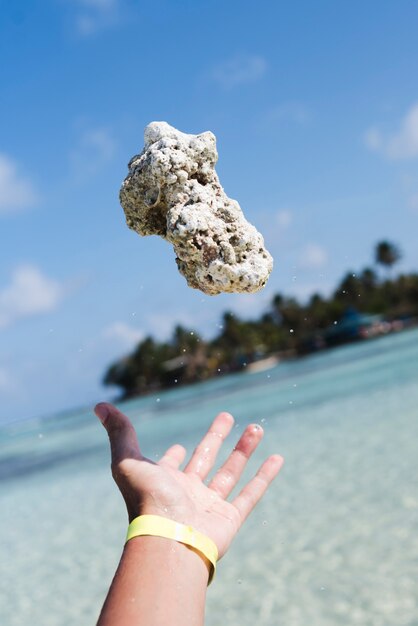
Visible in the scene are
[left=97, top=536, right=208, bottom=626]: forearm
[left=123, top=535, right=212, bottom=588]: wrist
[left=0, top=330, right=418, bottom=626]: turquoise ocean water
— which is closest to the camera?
[left=97, top=536, right=208, bottom=626]: forearm

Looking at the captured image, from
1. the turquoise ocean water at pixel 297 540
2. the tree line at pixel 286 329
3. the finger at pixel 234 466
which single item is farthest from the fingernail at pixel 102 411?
the tree line at pixel 286 329

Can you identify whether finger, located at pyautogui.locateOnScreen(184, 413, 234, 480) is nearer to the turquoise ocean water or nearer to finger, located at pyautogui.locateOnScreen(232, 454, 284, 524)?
finger, located at pyautogui.locateOnScreen(232, 454, 284, 524)

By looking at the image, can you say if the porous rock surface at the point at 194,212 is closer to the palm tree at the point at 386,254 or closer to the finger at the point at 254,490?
the finger at the point at 254,490

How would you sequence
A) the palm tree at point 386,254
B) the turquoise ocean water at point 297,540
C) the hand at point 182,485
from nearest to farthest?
the hand at point 182,485, the turquoise ocean water at point 297,540, the palm tree at point 386,254

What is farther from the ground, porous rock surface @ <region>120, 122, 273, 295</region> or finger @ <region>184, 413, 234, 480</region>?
porous rock surface @ <region>120, 122, 273, 295</region>

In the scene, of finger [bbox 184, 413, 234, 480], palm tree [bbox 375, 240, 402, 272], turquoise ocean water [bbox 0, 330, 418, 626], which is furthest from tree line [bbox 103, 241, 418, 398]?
finger [bbox 184, 413, 234, 480]

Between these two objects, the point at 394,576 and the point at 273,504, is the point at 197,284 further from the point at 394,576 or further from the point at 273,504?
the point at 273,504

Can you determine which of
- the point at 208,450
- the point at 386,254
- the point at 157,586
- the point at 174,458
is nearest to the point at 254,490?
the point at 208,450
